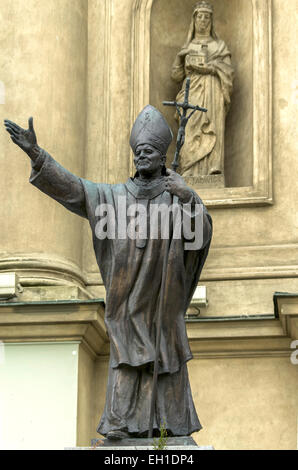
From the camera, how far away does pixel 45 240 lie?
48.2ft

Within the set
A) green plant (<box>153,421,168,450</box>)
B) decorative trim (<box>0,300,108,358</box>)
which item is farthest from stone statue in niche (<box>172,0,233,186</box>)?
green plant (<box>153,421,168,450</box>)

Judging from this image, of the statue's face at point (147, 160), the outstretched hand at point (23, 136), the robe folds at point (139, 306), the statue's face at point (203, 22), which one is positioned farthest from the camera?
the statue's face at point (203, 22)

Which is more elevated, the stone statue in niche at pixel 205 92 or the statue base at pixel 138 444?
the stone statue in niche at pixel 205 92

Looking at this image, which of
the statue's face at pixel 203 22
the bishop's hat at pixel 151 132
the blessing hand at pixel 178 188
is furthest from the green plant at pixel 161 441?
the statue's face at pixel 203 22

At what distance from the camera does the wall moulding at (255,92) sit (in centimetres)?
1503

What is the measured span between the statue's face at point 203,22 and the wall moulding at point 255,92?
0.48 meters

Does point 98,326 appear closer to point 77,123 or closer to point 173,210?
point 77,123

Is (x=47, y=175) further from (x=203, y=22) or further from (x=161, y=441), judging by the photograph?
(x=203, y=22)

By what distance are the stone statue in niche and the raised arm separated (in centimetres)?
584

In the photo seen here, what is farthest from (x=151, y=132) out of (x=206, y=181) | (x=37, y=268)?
(x=206, y=181)

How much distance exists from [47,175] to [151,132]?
705 millimetres

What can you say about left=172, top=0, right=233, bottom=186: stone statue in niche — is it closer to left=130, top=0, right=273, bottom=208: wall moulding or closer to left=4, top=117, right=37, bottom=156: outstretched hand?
left=130, top=0, right=273, bottom=208: wall moulding

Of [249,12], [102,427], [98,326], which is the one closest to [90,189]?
[102,427]

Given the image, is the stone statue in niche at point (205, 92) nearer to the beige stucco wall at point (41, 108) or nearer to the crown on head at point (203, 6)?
the crown on head at point (203, 6)
